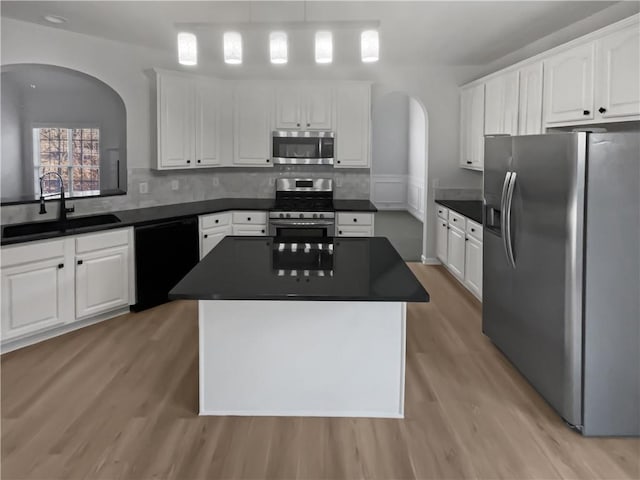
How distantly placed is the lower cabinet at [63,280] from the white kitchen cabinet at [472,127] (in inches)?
149

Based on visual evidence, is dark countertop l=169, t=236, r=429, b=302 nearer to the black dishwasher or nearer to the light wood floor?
the light wood floor

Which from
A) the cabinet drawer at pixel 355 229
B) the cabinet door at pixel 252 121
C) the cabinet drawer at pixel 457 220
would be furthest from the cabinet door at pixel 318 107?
the cabinet drawer at pixel 457 220

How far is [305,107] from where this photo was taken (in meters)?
6.30

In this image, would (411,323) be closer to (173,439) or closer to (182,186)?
(173,439)

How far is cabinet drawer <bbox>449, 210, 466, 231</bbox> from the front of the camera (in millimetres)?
5562

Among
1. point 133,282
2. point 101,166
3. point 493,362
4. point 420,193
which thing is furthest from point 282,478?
point 420,193

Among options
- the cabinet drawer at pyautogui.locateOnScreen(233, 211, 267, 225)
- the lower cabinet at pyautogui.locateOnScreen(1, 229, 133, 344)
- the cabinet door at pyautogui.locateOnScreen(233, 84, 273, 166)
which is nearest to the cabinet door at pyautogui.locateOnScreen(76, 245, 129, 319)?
the lower cabinet at pyautogui.locateOnScreen(1, 229, 133, 344)

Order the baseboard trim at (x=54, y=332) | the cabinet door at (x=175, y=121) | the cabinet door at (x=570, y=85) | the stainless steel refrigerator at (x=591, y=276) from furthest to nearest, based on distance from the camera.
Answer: the cabinet door at (x=175, y=121) → the baseboard trim at (x=54, y=332) → the cabinet door at (x=570, y=85) → the stainless steel refrigerator at (x=591, y=276)

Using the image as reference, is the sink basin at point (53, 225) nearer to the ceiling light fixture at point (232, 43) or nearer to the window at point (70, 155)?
the ceiling light fixture at point (232, 43)

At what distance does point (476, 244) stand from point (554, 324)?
218 centimetres

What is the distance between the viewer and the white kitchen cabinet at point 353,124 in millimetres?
6262

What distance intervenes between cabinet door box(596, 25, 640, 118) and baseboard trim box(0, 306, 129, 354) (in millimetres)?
4143

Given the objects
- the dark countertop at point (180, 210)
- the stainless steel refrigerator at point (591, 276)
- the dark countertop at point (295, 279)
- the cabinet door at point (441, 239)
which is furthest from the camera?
the cabinet door at point (441, 239)

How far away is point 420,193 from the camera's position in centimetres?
1088
